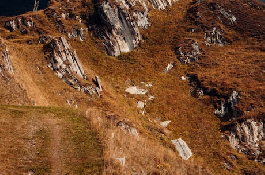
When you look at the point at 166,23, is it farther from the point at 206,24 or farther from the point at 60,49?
the point at 60,49

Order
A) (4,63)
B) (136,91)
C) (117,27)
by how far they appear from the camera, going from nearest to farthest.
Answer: (4,63) → (136,91) → (117,27)

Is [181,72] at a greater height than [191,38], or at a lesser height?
lesser

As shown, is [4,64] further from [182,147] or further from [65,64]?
[182,147]

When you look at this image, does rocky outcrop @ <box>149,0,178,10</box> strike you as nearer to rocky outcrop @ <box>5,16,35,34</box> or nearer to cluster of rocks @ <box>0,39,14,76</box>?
rocky outcrop @ <box>5,16,35,34</box>

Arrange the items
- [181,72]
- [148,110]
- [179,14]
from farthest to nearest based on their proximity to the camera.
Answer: [179,14]
[181,72]
[148,110]

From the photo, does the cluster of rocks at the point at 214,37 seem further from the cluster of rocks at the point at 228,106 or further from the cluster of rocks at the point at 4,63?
the cluster of rocks at the point at 4,63

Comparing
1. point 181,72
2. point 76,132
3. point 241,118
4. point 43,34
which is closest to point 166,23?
point 181,72

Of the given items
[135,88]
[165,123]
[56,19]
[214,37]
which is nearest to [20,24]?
[56,19]
